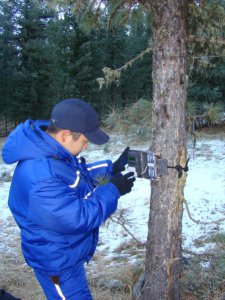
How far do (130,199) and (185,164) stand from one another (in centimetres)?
461

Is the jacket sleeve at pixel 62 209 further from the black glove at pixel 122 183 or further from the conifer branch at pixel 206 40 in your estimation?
the conifer branch at pixel 206 40

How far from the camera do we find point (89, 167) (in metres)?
3.11

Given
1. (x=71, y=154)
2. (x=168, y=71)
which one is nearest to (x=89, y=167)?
(x=71, y=154)

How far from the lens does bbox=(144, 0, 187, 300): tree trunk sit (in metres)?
2.95

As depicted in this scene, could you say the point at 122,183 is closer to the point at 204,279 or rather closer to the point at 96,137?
the point at 96,137

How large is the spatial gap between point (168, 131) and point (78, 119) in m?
0.92

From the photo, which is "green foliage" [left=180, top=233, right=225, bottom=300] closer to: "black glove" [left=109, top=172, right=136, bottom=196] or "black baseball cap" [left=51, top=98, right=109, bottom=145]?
"black glove" [left=109, top=172, right=136, bottom=196]

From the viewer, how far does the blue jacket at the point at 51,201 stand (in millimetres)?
2268

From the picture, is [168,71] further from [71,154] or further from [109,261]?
[109,261]

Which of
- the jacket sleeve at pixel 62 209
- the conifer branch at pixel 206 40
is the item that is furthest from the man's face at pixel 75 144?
the conifer branch at pixel 206 40

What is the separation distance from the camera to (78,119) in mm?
2416

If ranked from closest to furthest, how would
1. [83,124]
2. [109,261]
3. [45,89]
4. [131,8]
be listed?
[83,124] < [131,8] < [109,261] < [45,89]

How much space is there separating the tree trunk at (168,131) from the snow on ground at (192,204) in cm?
88

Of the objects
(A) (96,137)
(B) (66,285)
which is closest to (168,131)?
(A) (96,137)
